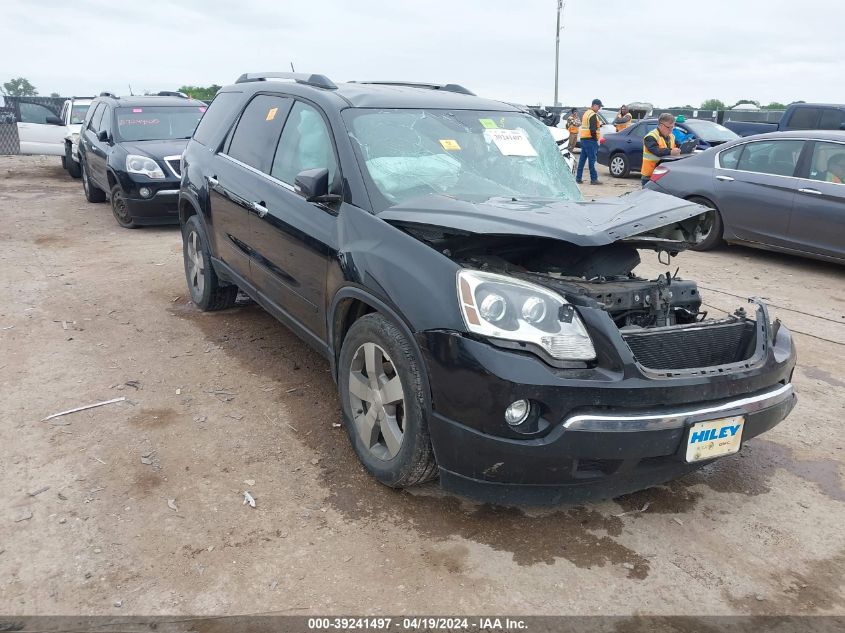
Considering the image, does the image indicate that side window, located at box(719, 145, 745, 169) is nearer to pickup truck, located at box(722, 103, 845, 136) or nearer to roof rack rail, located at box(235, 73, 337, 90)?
pickup truck, located at box(722, 103, 845, 136)

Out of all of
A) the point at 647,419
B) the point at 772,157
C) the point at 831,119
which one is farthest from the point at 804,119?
the point at 647,419

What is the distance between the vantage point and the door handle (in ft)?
13.7

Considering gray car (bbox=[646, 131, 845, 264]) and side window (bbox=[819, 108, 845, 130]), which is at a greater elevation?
side window (bbox=[819, 108, 845, 130])

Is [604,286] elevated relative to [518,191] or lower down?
lower down

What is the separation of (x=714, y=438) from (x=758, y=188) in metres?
6.11

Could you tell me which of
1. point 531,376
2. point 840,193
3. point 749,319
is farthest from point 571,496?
point 840,193

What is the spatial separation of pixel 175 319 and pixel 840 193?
262 inches

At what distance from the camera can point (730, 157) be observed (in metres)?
8.38

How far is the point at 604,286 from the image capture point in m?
3.02

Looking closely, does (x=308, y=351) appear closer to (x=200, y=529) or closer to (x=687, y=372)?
(x=200, y=529)

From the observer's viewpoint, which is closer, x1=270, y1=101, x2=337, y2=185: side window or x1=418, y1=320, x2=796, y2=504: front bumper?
x1=418, y1=320, x2=796, y2=504: front bumper

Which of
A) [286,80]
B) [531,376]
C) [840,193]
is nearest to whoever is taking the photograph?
[531,376]

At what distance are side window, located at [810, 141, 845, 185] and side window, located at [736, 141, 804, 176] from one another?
0.20 meters

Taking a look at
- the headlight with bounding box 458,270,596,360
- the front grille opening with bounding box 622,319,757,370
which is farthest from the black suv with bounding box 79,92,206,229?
the front grille opening with bounding box 622,319,757,370
